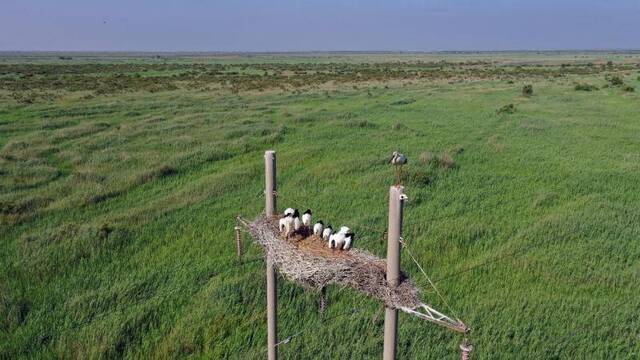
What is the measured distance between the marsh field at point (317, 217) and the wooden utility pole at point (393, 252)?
3.90 m

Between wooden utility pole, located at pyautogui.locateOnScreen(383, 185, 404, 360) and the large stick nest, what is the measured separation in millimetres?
144

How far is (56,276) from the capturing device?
11.8 m

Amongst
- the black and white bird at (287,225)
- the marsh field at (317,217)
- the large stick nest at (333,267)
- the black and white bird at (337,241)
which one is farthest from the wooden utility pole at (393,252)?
the marsh field at (317,217)

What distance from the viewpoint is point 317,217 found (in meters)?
15.1

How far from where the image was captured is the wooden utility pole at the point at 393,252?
16.4 ft

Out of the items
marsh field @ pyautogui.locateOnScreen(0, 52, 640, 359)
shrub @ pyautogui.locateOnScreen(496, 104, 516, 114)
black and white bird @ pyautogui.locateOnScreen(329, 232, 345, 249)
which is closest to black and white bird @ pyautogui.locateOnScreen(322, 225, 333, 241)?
black and white bird @ pyautogui.locateOnScreen(329, 232, 345, 249)

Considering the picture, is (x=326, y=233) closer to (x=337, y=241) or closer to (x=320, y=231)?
(x=337, y=241)

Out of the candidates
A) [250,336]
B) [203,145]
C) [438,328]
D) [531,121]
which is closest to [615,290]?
[438,328]

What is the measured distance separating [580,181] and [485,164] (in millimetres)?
3704

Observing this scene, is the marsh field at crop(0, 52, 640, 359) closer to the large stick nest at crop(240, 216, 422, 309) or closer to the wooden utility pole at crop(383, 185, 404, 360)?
the large stick nest at crop(240, 216, 422, 309)

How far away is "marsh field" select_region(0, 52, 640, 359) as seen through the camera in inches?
377

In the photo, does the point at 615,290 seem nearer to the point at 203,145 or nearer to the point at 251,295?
the point at 251,295

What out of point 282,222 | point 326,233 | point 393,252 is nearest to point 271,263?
point 282,222

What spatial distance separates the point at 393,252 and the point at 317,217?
32.5 ft
